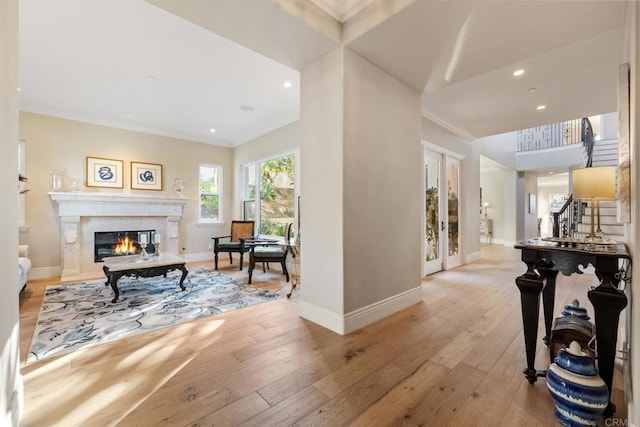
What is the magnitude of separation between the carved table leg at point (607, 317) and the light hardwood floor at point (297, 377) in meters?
0.24

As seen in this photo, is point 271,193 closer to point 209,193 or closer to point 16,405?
point 209,193

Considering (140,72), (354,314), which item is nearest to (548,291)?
(354,314)

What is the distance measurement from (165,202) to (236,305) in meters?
3.76

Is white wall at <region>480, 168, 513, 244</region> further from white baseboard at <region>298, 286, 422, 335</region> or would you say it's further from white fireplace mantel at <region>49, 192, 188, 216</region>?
white fireplace mantel at <region>49, 192, 188, 216</region>

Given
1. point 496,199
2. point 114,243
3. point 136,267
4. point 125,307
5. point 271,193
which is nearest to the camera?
point 125,307

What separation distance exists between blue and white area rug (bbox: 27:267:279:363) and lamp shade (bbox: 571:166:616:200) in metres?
3.22

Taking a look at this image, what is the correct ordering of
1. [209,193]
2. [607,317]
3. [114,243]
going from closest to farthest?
[607,317] < [114,243] < [209,193]

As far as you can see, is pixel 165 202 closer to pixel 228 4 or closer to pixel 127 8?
pixel 127 8

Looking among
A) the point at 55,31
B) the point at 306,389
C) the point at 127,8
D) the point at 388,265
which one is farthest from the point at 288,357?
the point at 55,31

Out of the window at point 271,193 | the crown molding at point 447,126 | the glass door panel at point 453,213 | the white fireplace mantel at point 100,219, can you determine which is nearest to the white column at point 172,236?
the white fireplace mantel at point 100,219

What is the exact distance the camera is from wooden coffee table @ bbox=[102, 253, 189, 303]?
343 centimetres

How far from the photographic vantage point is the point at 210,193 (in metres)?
6.81

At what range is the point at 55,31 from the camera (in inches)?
107

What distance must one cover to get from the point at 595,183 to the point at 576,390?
141cm
